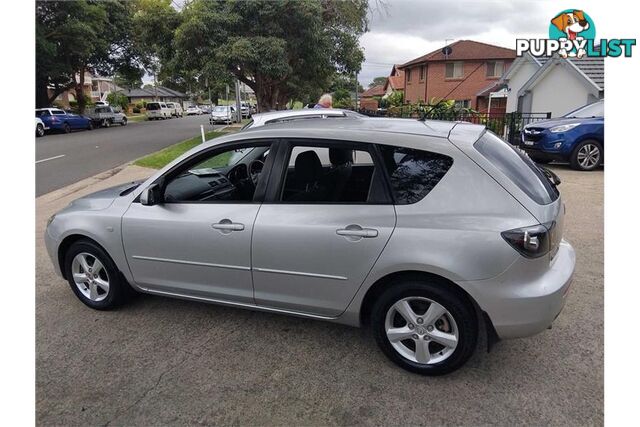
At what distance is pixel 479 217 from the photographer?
2.67 meters

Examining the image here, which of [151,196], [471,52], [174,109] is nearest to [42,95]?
[174,109]

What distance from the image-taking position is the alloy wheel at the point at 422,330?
9.27ft

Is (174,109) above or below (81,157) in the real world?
above

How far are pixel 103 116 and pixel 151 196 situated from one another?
32.0 meters

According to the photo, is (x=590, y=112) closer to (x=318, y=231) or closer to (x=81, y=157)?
(x=318, y=231)

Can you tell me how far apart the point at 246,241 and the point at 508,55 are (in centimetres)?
3756

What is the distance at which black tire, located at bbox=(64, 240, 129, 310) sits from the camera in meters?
3.80

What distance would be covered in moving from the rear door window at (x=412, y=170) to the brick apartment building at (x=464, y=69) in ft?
111

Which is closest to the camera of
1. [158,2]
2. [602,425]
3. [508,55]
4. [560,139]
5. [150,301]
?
[602,425]

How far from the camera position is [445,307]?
2.77 m

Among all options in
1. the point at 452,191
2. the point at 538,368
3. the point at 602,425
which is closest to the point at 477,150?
the point at 452,191

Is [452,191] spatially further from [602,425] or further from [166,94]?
[166,94]

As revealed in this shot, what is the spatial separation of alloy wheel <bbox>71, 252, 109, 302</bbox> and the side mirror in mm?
820

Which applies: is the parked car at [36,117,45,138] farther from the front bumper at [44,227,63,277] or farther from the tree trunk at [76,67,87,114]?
the front bumper at [44,227,63,277]
